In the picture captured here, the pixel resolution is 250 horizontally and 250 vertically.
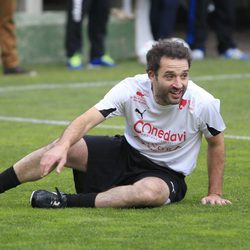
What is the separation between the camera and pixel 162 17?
15.6 metres

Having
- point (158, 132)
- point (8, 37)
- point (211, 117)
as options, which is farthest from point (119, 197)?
point (8, 37)

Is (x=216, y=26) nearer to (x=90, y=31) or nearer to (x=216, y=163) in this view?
(x=90, y=31)

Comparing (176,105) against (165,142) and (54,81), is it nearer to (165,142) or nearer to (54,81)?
(165,142)

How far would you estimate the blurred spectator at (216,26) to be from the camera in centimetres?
1673

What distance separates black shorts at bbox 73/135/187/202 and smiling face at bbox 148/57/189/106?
0.47m

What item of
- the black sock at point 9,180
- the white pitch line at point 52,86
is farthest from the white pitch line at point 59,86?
the black sock at point 9,180

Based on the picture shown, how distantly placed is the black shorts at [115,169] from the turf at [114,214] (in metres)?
0.21

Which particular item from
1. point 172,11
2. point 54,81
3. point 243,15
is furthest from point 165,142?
point 243,15

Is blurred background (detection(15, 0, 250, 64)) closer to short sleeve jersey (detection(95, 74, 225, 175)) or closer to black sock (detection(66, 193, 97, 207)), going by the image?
short sleeve jersey (detection(95, 74, 225, 175))

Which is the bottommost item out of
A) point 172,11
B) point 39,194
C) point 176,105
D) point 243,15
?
point 243,15

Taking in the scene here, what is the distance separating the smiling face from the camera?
6812 millimetres

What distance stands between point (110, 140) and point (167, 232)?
1235 millimetres

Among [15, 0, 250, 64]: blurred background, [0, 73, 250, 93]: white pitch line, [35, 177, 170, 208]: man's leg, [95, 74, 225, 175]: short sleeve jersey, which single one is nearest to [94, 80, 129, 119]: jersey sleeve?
[95, 74, 225, 175]: short sleeve jersey

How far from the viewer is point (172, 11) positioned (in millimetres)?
15766
